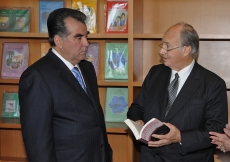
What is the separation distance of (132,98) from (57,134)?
107 centimetres

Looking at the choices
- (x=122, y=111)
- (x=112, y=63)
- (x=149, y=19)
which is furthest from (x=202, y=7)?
(x=122, y=111)

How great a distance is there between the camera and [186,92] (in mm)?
2783

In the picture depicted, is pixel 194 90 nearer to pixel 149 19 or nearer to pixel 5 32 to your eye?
pixel 149 19

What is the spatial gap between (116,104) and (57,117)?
1.31 metres

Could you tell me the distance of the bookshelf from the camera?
342cm

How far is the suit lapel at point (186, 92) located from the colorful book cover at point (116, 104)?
0.92m

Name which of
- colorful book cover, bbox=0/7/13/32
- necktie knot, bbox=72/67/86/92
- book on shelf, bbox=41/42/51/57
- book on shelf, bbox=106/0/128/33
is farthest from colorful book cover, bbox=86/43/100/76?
necktie knot, bbox=72/67/86/92

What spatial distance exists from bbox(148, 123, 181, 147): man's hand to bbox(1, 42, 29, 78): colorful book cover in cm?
161

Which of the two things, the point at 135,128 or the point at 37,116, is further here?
the point at 135,128

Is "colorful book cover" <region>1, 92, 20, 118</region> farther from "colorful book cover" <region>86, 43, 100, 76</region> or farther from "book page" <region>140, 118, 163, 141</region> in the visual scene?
"book page" <region>140, 118, 163, 141</region>

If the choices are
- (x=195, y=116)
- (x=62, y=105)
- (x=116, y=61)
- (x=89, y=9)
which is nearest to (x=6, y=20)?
(x=89, y=9)

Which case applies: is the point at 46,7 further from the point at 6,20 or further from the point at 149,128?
the point at 149,128

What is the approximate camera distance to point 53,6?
368 centimetres

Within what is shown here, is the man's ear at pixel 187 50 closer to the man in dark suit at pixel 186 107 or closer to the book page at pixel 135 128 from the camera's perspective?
the man in dark suit at pixel 186 107
